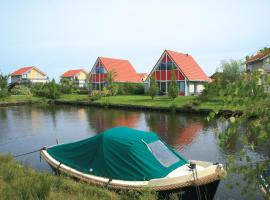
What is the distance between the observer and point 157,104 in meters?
40.7

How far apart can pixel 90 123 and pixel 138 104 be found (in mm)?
12427

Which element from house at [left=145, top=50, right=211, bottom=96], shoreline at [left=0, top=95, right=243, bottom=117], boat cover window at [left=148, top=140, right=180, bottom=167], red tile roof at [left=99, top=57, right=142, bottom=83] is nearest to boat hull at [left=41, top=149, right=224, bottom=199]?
boat cover window at [left=148, top=140, right=180, bottom=167]

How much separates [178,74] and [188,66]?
12.9 ft

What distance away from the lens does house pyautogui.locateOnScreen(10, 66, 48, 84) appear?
98.6 meters

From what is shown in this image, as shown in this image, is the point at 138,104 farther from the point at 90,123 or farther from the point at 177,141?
the point at 177,141

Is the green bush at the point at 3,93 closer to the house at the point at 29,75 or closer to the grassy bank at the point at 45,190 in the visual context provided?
the house at the point at 29,75

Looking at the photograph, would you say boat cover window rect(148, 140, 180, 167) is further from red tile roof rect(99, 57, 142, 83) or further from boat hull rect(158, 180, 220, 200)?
red tile roof rect(99, 57, 142, 83)

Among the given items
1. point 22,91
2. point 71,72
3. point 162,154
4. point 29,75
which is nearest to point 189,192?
point 162,154

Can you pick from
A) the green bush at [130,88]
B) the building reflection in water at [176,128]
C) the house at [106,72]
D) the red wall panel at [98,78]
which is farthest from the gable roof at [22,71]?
the building reflection in water at [176,128]

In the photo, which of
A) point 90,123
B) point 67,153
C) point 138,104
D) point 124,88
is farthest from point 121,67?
point 67,153

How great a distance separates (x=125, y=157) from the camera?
1000cm

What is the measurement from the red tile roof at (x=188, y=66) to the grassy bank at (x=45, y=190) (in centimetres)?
4261

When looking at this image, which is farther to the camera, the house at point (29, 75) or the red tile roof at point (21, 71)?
the red tile roof at point (21, 71)

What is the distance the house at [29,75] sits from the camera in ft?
324
